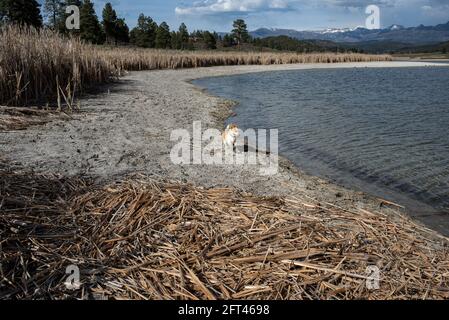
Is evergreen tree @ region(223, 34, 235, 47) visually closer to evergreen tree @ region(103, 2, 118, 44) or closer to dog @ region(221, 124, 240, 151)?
evergreen tree @ region(103, 2, 118, 44)

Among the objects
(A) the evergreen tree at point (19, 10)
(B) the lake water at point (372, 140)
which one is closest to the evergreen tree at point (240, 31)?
(A) the evergreen tree at point (19, 10)

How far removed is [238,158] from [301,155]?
202cm

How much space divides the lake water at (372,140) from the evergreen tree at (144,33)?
6299cm

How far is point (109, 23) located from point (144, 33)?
8689mm

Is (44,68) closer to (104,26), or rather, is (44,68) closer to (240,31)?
(104,26)

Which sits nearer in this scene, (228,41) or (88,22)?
(88,22)

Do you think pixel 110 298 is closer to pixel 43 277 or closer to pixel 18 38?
pixel 43 277

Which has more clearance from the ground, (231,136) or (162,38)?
(162,38)

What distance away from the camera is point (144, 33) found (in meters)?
77.2

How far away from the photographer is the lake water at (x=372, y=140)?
668cm

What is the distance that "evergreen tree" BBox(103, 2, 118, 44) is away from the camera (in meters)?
69.9

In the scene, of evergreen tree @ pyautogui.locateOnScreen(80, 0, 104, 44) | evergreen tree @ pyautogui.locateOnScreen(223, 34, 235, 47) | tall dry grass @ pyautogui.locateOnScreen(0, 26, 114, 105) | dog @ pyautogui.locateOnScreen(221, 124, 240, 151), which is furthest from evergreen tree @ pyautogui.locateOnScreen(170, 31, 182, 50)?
dog @ pyautogui.locateOnScreen(221, 124, 240, 151)

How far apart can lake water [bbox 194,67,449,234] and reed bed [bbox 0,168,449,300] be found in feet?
5.73

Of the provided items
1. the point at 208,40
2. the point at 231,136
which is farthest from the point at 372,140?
the point at 208,40
